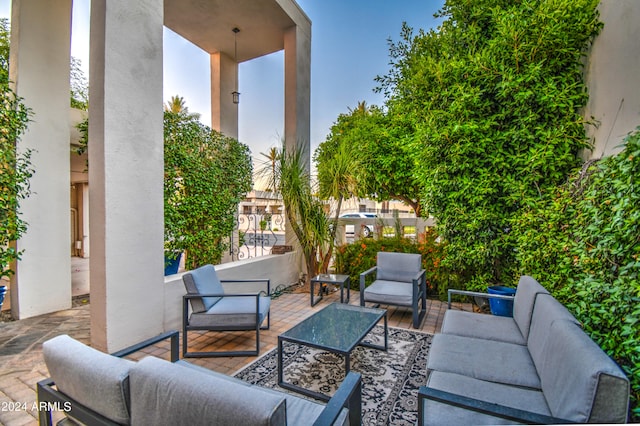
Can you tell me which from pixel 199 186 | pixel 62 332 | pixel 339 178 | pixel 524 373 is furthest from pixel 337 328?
pixel 62 332

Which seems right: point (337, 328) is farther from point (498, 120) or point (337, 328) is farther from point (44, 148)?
point (44, 148)

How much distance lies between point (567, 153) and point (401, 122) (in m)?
4.16

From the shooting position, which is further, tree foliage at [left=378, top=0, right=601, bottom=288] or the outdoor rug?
tree foliage at [left=378, top=0, right=601, bottom=288]

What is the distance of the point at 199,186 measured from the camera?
4.85m

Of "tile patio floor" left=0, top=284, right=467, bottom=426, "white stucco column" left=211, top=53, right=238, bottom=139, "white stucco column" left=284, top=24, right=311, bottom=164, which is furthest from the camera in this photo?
"white stucco column" left=211, top=53, right=238, bottom=139

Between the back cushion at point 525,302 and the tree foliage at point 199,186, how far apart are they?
4.33 m

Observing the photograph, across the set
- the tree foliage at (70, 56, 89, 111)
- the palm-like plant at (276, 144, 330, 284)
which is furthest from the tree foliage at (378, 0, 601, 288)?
the tree foliage at (70, 56, 89, 111)

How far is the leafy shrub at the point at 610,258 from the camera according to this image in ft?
5.95

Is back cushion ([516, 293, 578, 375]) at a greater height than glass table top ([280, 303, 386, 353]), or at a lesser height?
greater

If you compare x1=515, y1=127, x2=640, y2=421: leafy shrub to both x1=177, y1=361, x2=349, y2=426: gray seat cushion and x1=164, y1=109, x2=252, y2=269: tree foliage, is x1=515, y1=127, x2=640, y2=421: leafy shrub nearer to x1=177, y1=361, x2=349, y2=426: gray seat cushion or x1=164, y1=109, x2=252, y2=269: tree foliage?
x1=177, y1=361, x2=349, y2=426: gray seat cushion

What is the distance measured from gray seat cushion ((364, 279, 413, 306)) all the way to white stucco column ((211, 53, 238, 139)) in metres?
5.23

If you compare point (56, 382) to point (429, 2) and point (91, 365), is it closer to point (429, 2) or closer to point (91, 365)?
point (91, 365)

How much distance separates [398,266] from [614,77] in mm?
3256

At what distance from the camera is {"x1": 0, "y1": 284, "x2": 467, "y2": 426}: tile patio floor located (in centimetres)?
246
